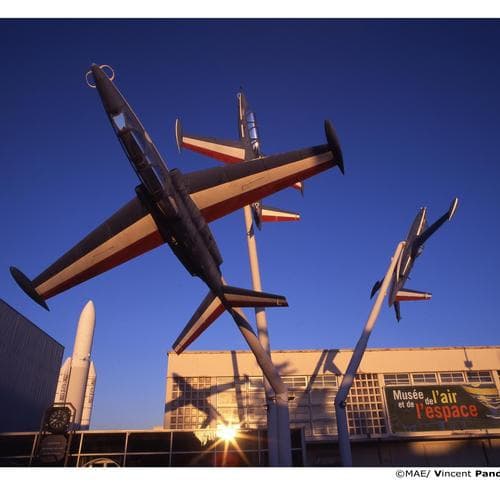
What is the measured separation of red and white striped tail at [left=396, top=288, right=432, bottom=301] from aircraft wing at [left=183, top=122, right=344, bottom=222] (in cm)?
2073

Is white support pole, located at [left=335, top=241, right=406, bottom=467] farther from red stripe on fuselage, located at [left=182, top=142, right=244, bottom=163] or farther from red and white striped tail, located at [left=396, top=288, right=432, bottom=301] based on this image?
red stripe on fuselage, located at [left=182, top=142, right=244, bottom=163]

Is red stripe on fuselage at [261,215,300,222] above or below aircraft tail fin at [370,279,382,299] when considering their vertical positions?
above

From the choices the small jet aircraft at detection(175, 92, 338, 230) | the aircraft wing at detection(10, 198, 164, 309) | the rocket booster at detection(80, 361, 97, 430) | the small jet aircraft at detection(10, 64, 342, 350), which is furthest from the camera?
the rocket booster at detection(80, 361, 97, 430)

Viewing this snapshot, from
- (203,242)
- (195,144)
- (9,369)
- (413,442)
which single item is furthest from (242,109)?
(413,442)

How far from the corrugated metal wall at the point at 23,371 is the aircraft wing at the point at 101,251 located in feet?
73.9

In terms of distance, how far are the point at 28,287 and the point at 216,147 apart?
51.1 feet

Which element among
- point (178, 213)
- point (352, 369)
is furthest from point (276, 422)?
point (178, 213)

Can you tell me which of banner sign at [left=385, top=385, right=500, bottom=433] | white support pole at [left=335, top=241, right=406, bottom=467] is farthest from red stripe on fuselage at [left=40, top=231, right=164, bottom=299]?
banner sign at [left=385, top=385, right=500, bottom=433]

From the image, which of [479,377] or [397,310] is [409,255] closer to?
[397,310]

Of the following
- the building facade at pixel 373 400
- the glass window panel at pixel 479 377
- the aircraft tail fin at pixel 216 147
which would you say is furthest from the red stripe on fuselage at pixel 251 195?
the glass window panel at pixel 479 377

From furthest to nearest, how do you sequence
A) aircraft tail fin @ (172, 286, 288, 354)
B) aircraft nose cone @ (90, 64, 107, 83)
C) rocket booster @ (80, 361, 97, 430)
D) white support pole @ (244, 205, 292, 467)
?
1. rocket booster @ (80, 361, 97, 430)
2. aircraft tail fin @ (172, 286, 288, 354)
3. white support pole @ (244, 205, 292, 467)
4. aircraft nose cone @ (90, 64, 107, 83)

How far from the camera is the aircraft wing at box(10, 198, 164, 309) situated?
14.8m

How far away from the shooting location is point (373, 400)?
1452 inches

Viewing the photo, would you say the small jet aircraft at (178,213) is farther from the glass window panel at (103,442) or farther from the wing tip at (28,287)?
the glass window panel at (103,442)
